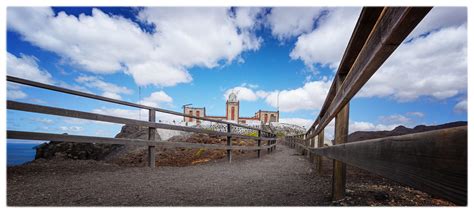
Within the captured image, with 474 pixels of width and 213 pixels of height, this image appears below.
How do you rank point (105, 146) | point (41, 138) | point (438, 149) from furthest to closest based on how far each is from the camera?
point (105, 146) < point (41, 138) < point (438, 149)

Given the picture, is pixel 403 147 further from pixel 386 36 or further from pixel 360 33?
pixel 360 33

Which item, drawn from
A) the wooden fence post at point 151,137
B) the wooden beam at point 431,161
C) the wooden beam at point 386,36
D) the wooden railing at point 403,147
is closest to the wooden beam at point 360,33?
the wooden railing at point 403,147

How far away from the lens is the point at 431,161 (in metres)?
0.76

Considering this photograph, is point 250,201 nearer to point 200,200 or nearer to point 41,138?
point 200,200

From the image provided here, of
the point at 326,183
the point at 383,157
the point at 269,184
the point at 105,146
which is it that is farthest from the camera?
the point at 105,146

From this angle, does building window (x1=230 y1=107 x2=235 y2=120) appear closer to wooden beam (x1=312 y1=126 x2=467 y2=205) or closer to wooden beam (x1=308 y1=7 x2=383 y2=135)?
wooden beam (x1=308 y1=7 x2=383 y2=135)

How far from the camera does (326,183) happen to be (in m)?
3.92

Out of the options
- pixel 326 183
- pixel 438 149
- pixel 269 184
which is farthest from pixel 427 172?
pixel 326 183

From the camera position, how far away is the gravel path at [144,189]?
251 cm

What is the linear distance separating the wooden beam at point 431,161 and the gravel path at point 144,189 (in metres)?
1.76

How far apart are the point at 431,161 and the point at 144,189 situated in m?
2.85

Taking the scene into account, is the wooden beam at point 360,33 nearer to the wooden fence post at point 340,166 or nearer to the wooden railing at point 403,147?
the wooden railing at point 403,147

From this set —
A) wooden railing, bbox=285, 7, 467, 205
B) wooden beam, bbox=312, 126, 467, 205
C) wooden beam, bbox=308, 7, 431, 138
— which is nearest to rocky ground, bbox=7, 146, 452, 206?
wooden railing, bbox=285, 7, 467, 205

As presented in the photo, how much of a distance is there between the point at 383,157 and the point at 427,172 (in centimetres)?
32
